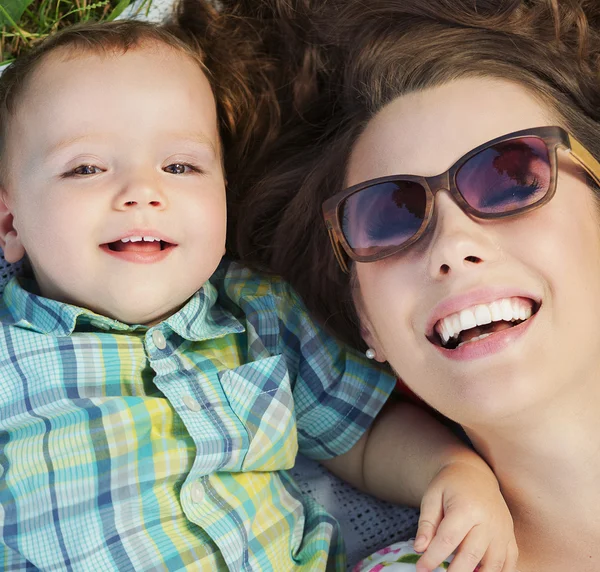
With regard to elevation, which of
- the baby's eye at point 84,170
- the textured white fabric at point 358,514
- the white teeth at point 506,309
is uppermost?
the baby's eye at point 84,170

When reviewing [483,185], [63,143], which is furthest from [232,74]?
[483,185]

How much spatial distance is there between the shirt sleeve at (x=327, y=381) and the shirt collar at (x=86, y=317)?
25 cm

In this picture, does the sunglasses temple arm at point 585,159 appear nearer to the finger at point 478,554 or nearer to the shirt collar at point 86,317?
the finger at point 478,554

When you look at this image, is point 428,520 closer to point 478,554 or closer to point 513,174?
point 478,554

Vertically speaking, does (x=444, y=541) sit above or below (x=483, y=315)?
below

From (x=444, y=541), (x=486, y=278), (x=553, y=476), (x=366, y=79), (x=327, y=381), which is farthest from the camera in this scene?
(x=327, y=381)

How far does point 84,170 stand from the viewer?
2.42m

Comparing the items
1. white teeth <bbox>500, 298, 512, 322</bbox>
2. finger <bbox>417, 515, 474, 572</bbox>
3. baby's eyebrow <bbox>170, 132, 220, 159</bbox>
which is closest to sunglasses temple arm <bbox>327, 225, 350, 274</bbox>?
baby's eyebrow <bbox>170, 132, 220, 159</bbox>

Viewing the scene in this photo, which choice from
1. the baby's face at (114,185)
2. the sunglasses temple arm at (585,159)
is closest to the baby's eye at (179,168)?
the baby's face at (114,185)

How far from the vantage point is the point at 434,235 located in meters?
2.25

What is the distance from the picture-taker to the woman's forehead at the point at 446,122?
2279mm

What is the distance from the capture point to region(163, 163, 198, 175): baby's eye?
2516 mm

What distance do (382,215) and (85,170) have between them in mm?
891

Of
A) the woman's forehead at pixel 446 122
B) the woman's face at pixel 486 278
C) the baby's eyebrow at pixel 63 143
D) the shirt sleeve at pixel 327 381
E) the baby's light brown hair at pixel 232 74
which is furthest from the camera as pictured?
the baby's light brown hair at pixel 232 74
